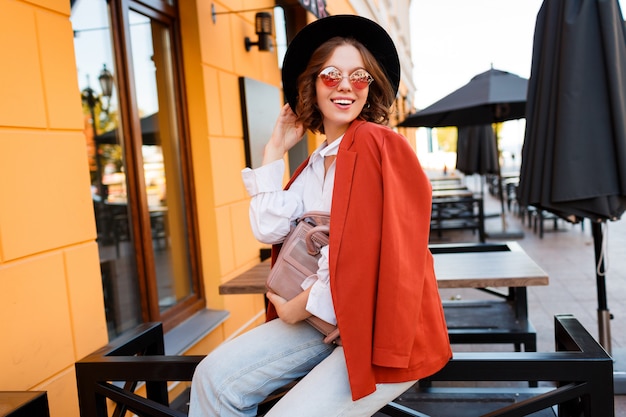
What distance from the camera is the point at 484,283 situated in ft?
8.51

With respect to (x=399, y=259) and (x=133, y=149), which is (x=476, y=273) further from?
(x=133, y=149)

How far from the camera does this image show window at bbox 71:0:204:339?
3133mm

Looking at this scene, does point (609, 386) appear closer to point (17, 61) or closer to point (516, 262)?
point (516, 262)

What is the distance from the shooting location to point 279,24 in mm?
6039

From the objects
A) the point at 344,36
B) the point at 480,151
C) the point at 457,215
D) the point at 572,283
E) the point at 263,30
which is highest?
the point at 263,30

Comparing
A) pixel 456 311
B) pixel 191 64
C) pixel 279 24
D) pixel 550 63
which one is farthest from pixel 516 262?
pixel 279 24

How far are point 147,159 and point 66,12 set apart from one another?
1.19 metres

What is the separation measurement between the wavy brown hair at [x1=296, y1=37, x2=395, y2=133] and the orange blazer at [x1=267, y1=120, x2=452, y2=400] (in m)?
0.30

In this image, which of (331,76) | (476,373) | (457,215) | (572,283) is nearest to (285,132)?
(331,76)

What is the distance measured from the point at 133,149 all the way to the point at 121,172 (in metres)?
0.16

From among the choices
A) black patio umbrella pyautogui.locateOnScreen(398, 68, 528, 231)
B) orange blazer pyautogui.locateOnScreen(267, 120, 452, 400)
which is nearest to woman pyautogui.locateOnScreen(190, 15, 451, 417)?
orange blazer pyautogui.locateOnScreen(267, 120, 452, 400)

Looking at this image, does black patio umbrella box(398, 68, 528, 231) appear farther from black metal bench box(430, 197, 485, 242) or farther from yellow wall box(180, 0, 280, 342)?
yellow wall box(180, 0, 280, 342)

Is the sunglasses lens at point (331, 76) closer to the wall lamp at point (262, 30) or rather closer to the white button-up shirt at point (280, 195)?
the white button-up shirt at point (280, 195)

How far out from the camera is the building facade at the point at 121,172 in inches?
86.1
